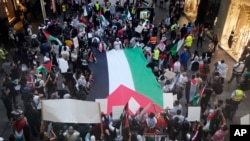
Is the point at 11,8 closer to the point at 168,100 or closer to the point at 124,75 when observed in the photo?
the point at 124,75

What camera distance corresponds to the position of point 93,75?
12.1 meters

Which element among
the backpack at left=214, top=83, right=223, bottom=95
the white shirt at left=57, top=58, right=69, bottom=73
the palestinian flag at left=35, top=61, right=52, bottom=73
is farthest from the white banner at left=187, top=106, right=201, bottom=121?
the palestinian flag at left=35, top=61, right=52, bottom=73

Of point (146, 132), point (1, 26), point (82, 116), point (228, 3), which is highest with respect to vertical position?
point (228, 3)

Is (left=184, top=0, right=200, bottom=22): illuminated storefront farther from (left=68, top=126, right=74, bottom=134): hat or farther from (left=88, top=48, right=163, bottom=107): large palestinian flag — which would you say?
(left=68, top=126, right=74, bottom=134): hat

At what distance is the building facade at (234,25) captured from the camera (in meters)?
14.8

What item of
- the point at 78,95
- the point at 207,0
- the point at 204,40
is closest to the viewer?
the point at 78,95

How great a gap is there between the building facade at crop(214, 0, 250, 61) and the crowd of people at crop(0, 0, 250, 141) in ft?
4.10

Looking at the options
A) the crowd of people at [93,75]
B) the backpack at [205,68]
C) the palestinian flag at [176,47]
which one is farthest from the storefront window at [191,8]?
the backpack at [205,68]

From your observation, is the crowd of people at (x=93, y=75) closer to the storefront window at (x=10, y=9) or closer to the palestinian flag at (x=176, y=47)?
the palestinian flag at (x=176, y=47)

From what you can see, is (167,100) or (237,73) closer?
(167,100)

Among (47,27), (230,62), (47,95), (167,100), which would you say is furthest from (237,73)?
(47,27)

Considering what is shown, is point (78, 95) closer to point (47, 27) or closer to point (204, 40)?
point (47, 27)

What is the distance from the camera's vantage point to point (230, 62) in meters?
15.1

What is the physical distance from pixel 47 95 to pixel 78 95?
6.02 ft
